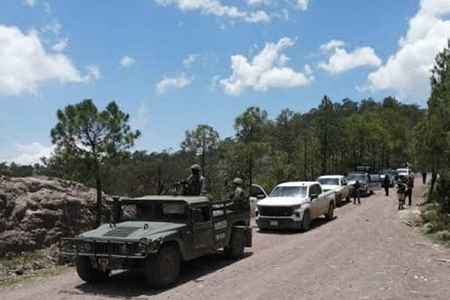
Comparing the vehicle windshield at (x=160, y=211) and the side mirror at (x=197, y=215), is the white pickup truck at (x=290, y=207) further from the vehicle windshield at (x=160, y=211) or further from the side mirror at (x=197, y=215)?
the vehicle windshield at (x=160, y=211)

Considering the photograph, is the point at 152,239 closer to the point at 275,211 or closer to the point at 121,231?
the point at 121,231

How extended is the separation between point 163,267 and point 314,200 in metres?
10.9

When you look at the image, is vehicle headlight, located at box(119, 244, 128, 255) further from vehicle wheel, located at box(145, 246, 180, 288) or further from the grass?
the grass

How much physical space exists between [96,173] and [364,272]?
30.1 ft

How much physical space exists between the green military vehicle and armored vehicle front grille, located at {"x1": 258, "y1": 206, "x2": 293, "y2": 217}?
5.95 meters

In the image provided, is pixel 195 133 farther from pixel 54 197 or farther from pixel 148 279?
pixel 148 279

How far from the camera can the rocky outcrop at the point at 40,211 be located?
13.5m

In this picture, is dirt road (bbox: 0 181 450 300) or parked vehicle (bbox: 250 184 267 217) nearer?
dirt road (bbox: 0 181 450 300)

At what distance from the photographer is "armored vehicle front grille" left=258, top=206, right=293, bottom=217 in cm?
1720

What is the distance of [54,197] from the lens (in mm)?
15148

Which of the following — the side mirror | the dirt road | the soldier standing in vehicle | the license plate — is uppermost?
the soldier standing in vehicle

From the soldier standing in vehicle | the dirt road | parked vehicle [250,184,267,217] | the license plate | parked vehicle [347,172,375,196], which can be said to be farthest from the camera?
parked vehicle [347,172,375,196]

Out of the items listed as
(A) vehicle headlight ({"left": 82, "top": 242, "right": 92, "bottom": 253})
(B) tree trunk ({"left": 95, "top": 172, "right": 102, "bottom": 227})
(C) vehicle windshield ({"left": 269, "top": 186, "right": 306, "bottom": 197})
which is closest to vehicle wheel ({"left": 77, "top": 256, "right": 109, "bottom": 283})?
(A) vehicle headlight ({"left": 82, "top": 242, "right": 92, "bottom": 253})

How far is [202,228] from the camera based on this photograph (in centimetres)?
1034
